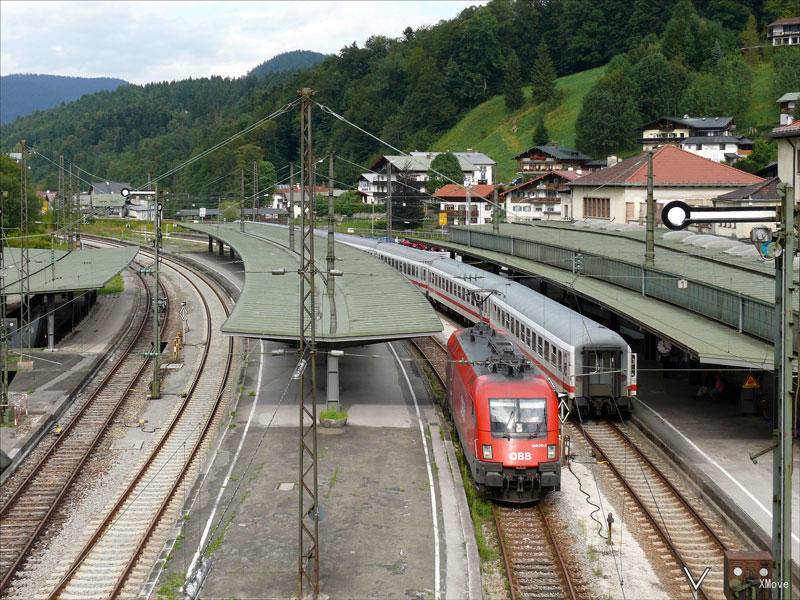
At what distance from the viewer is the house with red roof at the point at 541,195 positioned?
96062 mm

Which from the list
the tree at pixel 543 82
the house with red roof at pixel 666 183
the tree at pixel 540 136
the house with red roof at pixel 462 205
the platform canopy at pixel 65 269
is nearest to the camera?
the platform canopy at pixel 65 269

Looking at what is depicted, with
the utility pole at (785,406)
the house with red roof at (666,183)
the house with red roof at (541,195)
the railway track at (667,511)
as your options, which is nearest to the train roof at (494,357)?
the railway track at (667,511)

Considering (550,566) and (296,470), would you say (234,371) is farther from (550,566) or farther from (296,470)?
(550,566)

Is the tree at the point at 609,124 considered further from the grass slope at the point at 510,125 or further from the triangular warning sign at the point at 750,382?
the triangular warning sign at the point at 750,382

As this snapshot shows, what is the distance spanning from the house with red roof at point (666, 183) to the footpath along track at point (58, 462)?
3491 centimetres

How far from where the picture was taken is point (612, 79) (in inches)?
4892

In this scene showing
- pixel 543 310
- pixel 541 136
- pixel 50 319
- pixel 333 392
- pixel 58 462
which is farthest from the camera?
pixel 541 136

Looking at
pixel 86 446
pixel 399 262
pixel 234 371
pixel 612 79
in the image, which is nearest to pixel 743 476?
pixel 86 446

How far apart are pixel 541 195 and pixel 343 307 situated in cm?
6999

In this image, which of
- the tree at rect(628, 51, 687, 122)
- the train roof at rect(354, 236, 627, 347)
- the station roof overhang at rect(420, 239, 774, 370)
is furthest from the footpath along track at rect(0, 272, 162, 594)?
the tree at rect(628, 51, 687, 122)

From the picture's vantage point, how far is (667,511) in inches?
787

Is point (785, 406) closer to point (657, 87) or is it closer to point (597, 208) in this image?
point (597, 208)

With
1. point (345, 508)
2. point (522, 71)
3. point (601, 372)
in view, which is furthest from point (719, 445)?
point (522, 71)

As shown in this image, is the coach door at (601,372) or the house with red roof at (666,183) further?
the house with red roof at (666,183)
